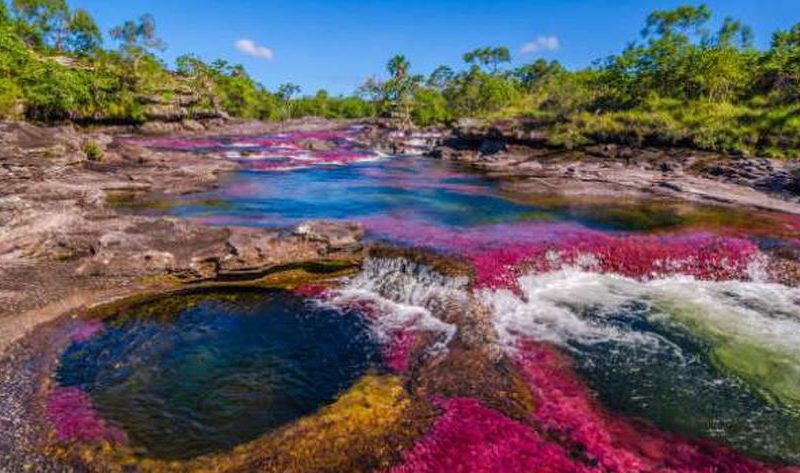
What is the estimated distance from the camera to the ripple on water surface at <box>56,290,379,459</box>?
9.49 meters

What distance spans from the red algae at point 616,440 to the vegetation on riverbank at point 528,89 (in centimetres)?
3975

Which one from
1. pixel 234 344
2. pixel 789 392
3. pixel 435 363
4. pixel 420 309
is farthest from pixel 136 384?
pixel 789 392

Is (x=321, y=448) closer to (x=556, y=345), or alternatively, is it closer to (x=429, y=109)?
(x=556, y=345)

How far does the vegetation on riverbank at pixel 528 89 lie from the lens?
149 ft

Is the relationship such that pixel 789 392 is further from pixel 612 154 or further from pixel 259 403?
pixel 612 154

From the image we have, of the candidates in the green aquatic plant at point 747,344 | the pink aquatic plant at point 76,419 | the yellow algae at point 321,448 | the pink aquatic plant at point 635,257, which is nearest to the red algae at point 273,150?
the pink aquatic plant at point 635,257

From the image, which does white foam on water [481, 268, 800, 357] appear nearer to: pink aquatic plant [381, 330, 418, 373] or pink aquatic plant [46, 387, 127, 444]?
pink aquatic plant [381, 330, 418, 373]

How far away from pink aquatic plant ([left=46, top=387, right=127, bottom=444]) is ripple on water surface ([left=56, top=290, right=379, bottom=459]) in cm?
18

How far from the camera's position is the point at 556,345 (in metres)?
13.2

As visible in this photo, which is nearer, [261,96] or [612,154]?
[612,154]

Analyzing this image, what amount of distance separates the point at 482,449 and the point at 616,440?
9.49 feet

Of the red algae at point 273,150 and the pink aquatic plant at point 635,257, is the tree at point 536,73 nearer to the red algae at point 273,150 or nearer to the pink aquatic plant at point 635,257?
the red algae at point 273,150

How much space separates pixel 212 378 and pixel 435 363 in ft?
17.9

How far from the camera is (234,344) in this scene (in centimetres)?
1294
